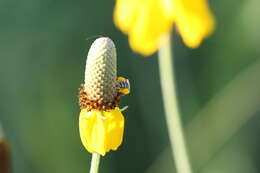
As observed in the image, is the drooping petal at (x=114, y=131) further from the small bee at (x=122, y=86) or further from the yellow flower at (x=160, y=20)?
the yellow flower at (x=160, y=20)

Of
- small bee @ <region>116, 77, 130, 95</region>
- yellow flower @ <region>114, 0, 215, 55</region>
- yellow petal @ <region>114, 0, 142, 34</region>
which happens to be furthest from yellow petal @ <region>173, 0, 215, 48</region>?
small bee @ <region>116, 77, 130, 95</region>

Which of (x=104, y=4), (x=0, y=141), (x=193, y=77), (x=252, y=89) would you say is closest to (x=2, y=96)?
(x=104, y=4)

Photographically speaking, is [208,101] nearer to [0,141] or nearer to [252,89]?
[252,89]

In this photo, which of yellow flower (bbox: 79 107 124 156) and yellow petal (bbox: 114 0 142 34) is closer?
yellow flower (bbox: 79 107 124 156)

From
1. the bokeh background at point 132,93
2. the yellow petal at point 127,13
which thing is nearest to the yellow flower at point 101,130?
the yellow petal at point 127,13

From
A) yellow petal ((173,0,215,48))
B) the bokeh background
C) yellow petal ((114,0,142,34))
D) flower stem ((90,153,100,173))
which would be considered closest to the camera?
flower stem ((90,153,100,173))

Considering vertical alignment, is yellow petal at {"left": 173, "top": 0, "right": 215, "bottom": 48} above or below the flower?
below

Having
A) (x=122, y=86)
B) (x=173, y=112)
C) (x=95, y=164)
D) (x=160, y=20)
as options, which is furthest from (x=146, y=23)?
(x=95, y=164)

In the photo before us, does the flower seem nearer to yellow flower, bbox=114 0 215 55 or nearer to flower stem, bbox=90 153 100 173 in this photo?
flower stem, bbox=90 153 100 173
